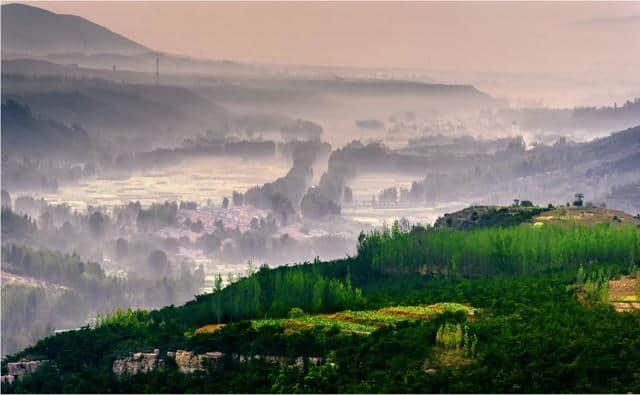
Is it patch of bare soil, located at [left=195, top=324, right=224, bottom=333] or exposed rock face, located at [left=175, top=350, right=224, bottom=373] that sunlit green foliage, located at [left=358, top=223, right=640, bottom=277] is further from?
exposed rock face, located at [left=175, top=350, right=224, bottom=373]

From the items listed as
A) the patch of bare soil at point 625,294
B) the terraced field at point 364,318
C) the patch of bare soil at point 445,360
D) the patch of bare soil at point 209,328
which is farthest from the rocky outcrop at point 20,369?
the patch of bare soil at point 625,294

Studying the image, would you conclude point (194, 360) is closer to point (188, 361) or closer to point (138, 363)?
point (188, 361)

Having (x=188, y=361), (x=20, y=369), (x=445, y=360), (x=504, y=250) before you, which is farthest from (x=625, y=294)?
(x=20, y=369)

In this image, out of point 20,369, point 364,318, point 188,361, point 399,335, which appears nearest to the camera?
point 399,335

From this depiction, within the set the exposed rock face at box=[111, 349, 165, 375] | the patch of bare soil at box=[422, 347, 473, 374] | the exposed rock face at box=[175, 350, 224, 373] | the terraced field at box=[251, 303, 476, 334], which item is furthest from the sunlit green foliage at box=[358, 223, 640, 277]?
the exposed rock face at box=[111, 349, 165, 375]

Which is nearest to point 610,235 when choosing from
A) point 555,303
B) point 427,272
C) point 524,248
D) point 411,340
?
point 524,248
